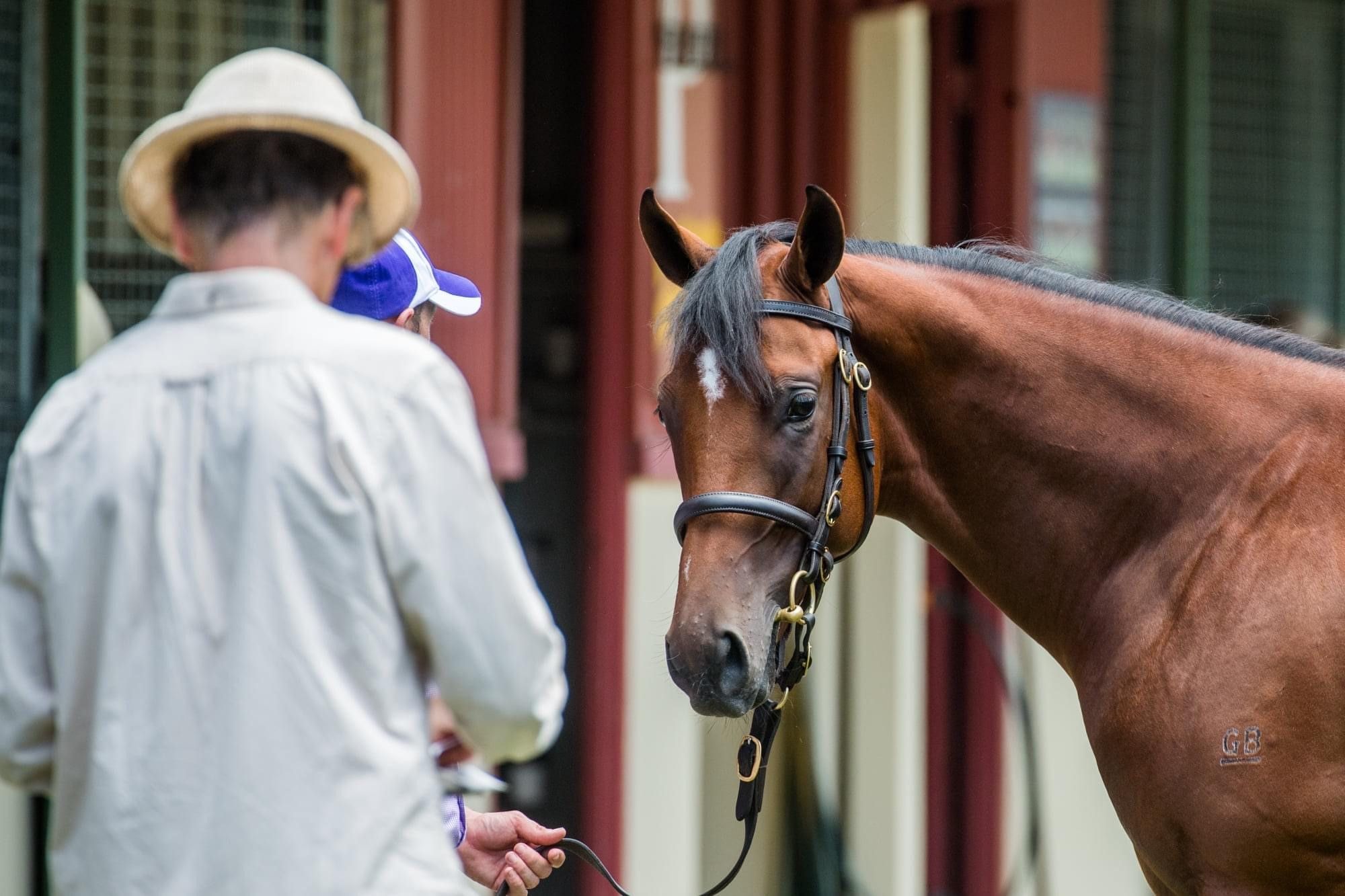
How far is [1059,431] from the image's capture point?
2746 mm

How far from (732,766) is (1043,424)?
9.10 ft

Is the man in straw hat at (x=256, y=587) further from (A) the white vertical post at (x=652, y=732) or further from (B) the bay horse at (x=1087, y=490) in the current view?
(A) the white vertical post at (x=652, y=732)

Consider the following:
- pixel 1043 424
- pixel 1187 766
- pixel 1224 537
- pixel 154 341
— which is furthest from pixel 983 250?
pixel 154 341

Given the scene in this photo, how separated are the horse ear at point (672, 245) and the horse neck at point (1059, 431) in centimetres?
30

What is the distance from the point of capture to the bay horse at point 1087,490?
248 centimetres

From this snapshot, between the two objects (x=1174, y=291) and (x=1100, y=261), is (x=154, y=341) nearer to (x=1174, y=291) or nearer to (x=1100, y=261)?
(x=1174, y=291)

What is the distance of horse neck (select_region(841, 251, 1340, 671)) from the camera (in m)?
2.67

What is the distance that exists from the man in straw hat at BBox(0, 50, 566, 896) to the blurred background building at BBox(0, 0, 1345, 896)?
290 centimetres

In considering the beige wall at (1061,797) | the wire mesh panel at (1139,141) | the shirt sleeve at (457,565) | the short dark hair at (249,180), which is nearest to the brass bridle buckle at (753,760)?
the shirt sleeve at (457,565)

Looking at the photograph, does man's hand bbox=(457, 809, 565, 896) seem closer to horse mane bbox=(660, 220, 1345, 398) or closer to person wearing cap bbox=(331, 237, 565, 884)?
person wearing cap bbox=(331, 237, 565, 884)

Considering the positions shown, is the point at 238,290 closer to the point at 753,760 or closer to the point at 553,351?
the point at 753,760

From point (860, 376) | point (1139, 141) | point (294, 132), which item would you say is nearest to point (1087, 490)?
point (860, 376)

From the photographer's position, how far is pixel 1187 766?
250 centimetres

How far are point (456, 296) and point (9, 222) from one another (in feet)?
7.42
